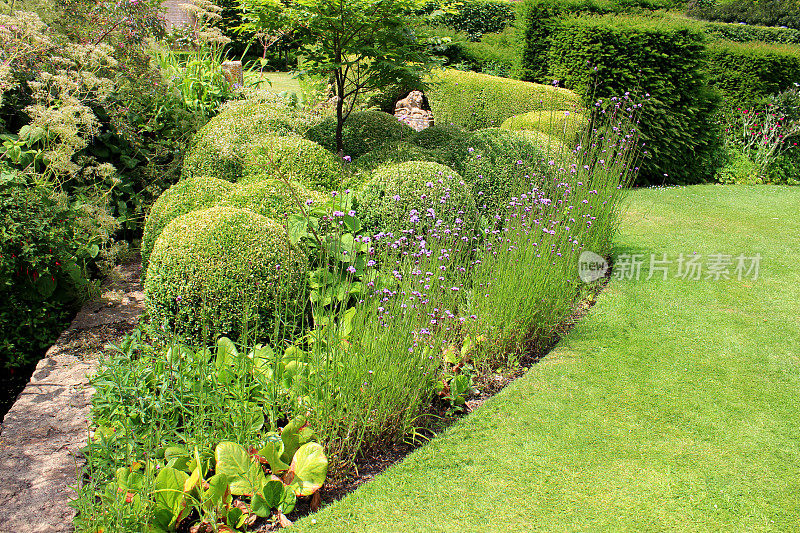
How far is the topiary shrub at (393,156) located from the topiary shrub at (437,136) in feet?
1.65

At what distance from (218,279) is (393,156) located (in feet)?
8.02

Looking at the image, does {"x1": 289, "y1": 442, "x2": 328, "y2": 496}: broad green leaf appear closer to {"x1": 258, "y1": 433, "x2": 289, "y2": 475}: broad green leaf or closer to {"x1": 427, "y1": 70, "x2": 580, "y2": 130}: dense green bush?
{"x1": 258, "y1": 433, "x2": 289, "y2": 475}: broad green leaf

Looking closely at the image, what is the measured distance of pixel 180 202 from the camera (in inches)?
181

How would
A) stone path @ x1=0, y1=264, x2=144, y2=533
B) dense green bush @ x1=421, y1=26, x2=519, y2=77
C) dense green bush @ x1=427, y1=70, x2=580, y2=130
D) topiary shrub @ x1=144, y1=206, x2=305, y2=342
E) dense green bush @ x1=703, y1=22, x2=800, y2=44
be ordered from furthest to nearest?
dense green bush @ x1=703, y1=22, x2=800, y2=44, dense green bush @ x1=421, y1=26, x2=519, y2=77, dense green bush @ x1=427, y1=70, x2=580, y2=130, topiary shrub @ x1=144, y1=206, x2=305, y2=342, stone path @ x1=0, y1=264, x2=144, y2=533

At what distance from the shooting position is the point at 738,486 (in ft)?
10.2

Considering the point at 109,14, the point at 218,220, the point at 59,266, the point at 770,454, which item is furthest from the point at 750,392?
the point at 109,14

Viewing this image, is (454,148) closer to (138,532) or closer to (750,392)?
(750,392)

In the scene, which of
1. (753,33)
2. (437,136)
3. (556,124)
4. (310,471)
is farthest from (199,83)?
(753,33)

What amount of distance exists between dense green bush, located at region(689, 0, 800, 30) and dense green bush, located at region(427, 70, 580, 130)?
26.0 metres

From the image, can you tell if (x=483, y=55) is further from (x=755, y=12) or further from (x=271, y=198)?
(x=755, y=12)

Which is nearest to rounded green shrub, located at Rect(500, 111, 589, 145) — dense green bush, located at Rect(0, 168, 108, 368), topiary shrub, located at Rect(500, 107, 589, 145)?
topiary shrub, located at Rect(500, 107, 589, 145)

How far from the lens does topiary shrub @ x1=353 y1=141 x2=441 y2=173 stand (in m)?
5.45

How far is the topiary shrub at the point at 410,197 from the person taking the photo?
454 centimetres

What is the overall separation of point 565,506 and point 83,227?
3904mm
